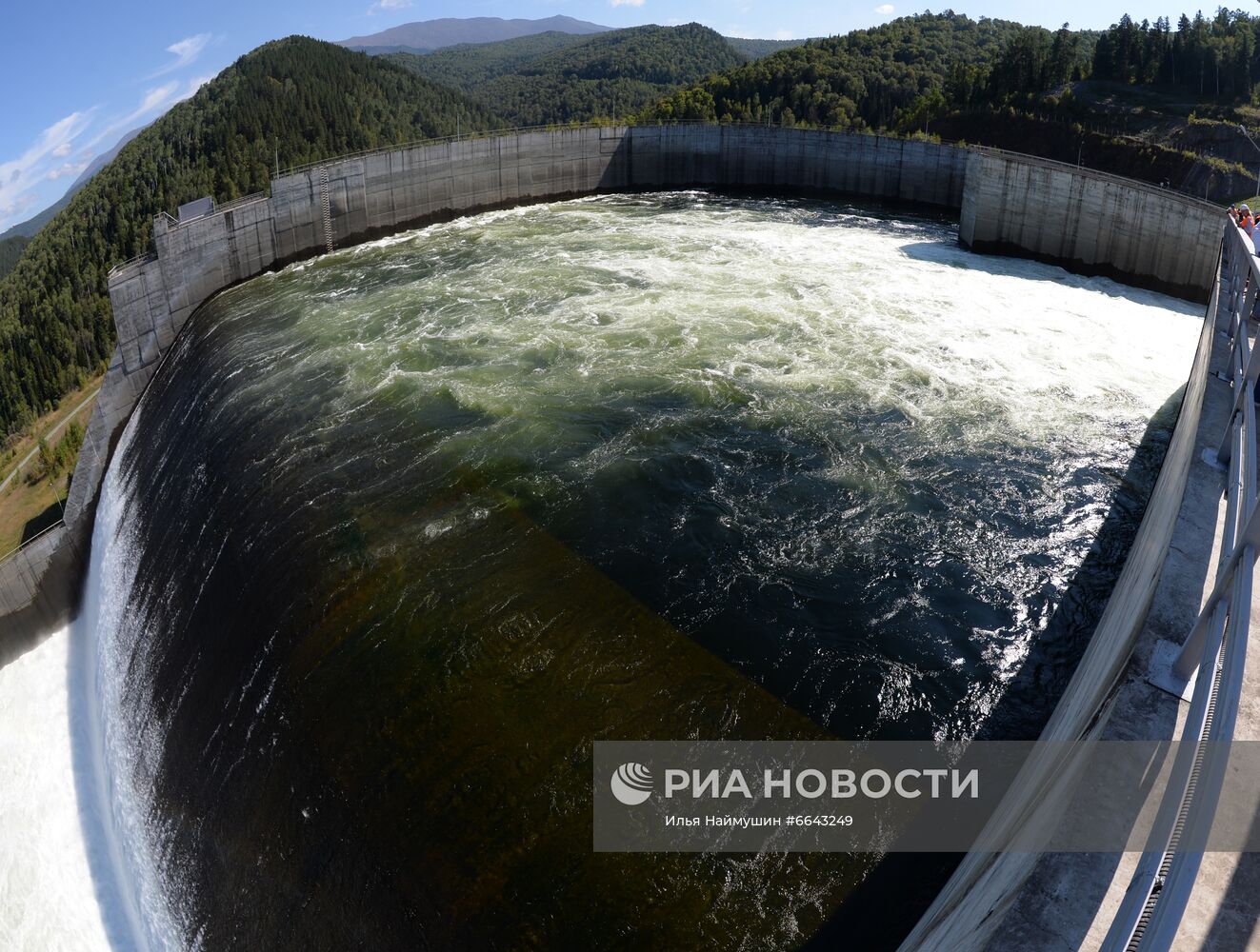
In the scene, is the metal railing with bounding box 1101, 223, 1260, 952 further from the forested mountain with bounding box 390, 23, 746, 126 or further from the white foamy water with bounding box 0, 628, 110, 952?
the forested mountain with bounding box 390, 23, 746, 126

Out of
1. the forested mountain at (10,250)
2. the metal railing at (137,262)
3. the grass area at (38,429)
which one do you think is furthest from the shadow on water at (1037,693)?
the forested mountain at (10,250)

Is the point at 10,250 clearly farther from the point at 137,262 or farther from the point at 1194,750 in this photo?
the point at 1194,750

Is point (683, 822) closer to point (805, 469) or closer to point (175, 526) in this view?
point (805, 469)

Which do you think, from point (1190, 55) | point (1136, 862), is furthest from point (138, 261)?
point (1190, 55)

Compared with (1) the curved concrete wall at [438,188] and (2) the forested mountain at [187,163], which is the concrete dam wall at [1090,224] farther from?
(2) the forested mountain at [187,163]

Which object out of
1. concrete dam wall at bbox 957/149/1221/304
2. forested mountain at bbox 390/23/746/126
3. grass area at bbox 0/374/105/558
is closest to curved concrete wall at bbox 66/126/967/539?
grass area at bbox 0/374/105/558

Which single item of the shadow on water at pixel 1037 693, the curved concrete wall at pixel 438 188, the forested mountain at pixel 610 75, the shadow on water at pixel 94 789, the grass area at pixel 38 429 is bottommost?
the grass area at pixel 38 429

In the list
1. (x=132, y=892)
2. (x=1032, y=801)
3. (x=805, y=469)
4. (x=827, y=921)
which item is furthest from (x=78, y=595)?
(x=1032, y=801)
